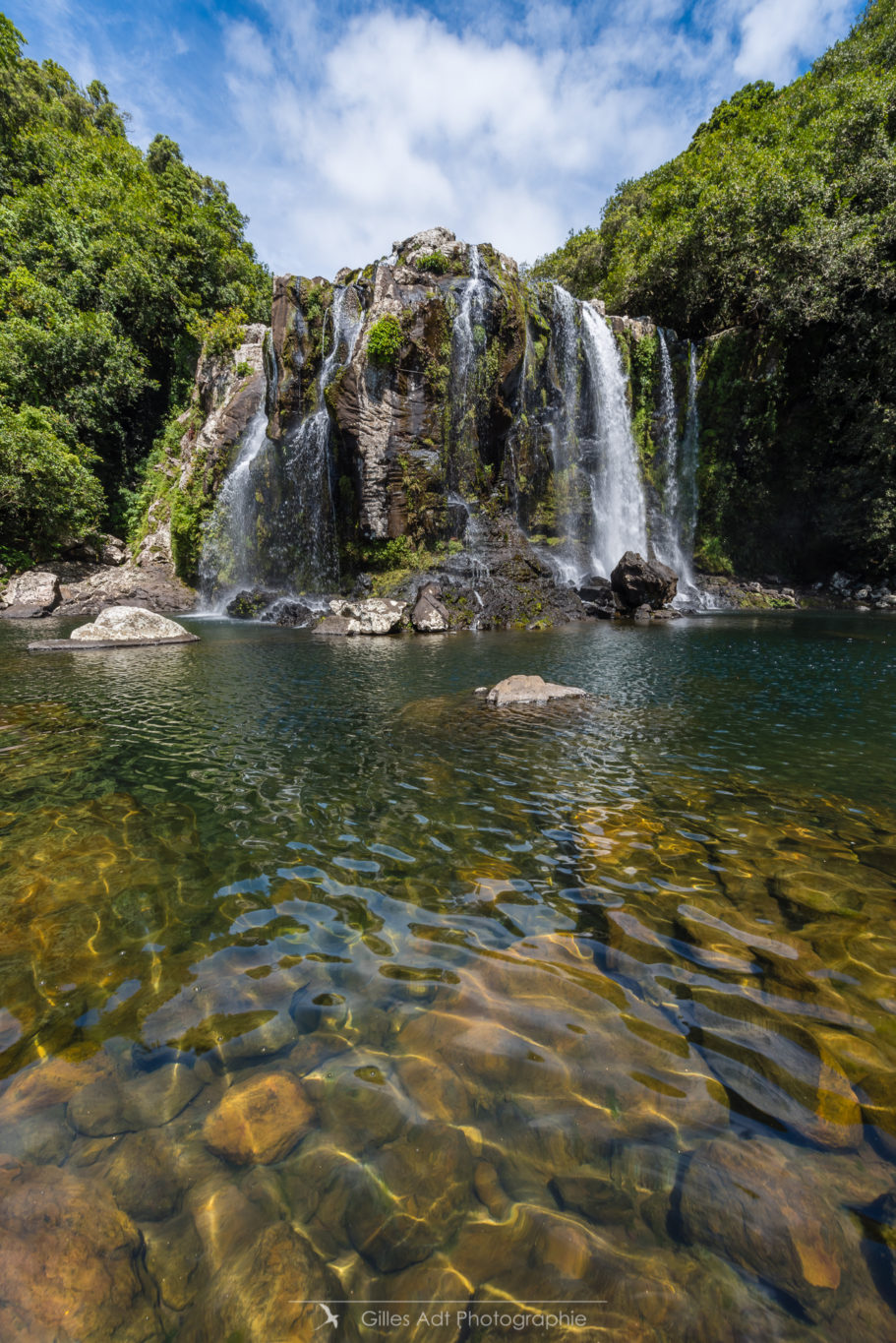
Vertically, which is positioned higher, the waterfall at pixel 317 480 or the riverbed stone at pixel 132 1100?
the waterfall at pixel 317 480

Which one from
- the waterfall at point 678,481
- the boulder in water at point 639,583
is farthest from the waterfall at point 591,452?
the boulder in water at point 639,583

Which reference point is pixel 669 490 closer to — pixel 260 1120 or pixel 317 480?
pixel 317 480

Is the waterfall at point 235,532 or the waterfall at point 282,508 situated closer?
the waterfall at point 282,508

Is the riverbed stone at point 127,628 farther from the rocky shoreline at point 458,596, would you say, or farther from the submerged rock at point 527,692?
the submerged rock at point 527,692

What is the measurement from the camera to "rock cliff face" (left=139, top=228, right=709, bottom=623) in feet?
78.5

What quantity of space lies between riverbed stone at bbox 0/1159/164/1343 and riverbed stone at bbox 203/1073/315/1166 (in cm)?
38

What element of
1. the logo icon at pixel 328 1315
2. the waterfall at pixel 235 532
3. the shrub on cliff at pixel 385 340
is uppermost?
the shrub on cliff at pixel 385 340

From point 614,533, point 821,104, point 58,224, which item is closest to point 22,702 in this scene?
point 614,533

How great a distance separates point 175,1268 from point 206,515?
32.8 metres

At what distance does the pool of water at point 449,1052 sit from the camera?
1.76 meters

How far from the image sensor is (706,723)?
8203mm

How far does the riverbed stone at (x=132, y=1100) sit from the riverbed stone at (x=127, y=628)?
56.5ft

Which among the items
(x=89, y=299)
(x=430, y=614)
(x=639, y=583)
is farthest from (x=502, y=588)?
(x=89, y=299)

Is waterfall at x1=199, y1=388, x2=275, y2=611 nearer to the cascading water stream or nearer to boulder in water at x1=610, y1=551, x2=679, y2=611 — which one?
boulder in water at x1=610, y1=551, x2=679, y2=611
